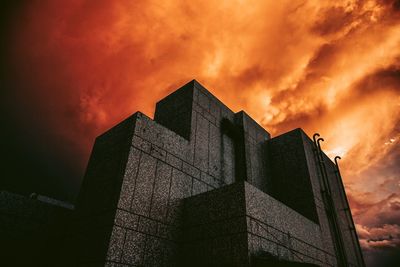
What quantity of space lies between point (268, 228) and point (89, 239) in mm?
4522

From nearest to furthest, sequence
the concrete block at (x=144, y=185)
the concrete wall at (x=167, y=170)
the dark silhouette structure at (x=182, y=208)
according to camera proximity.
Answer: the dark silhouette structure at (x=182, y=208), the concrete wall at (x=167, y=170), the concrete block at (x=144, y=185)

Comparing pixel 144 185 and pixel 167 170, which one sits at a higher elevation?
pixel 167 170

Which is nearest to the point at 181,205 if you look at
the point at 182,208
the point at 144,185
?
the point at 182,208

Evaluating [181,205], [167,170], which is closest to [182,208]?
[181,205]

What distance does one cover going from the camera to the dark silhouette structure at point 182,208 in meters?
6.11

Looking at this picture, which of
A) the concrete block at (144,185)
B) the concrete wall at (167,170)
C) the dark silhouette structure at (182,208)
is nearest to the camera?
the dark silhouette structure at (182,208)

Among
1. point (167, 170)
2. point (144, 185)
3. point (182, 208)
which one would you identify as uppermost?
point (167, 170)

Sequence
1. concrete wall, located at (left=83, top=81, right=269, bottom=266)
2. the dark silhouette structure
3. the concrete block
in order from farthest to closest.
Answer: the concrete block < concrete wall, located at (left=83, top=81, right=269, bottom=266) < the dark silhouette structure

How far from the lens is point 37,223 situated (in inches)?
285

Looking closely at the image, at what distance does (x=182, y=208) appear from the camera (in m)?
7.77

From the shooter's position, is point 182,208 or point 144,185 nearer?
point 144,185

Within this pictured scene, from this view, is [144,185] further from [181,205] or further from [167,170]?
[181,205]

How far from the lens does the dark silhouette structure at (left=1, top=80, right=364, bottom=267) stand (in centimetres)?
611

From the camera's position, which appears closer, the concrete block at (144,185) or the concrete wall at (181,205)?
the concrete wall at (181,205)
